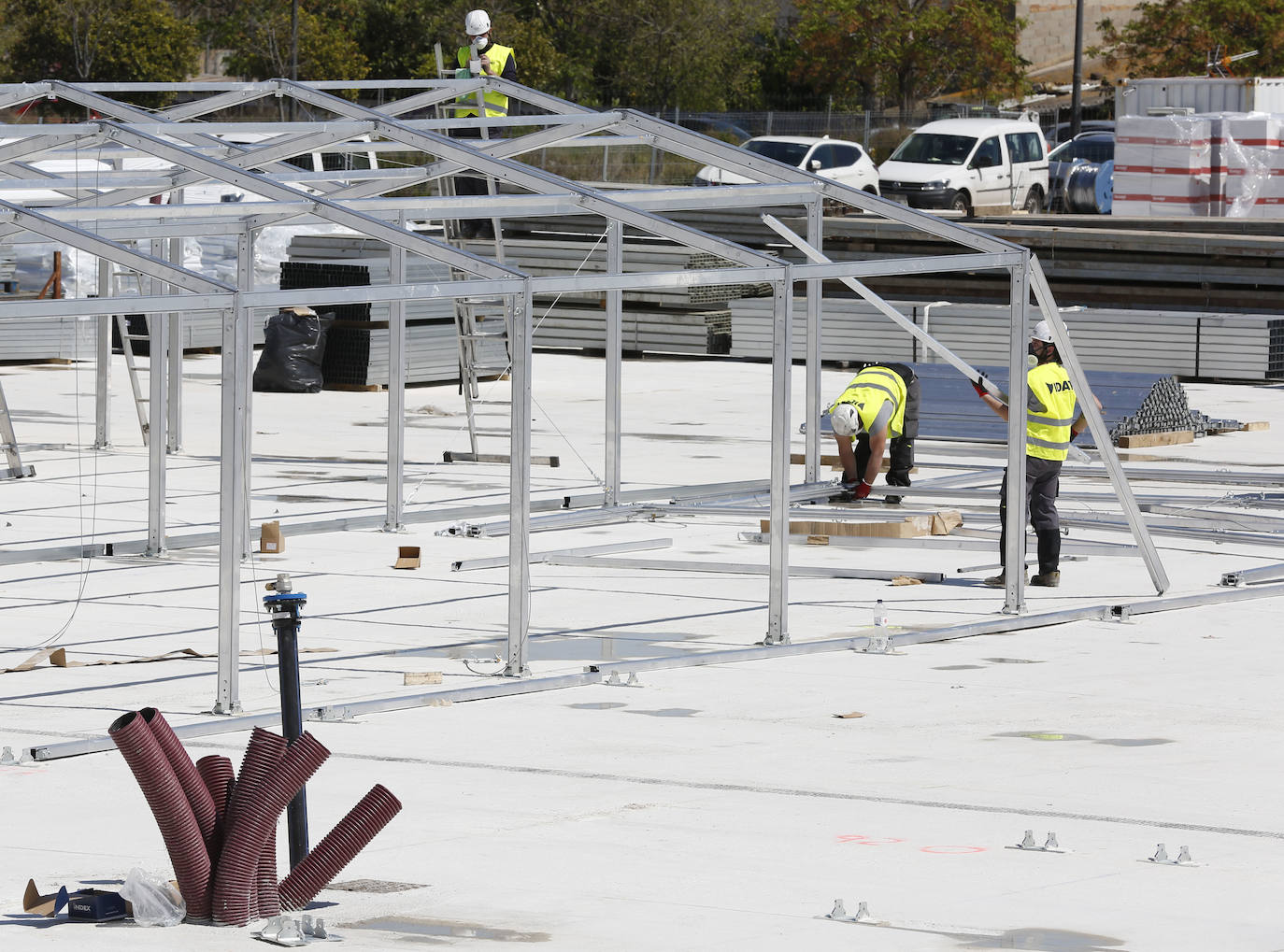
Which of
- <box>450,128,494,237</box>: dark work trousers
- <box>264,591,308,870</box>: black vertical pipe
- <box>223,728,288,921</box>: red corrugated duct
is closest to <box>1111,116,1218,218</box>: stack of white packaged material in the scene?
<box>450,128,494,237</box>: dark work trousers

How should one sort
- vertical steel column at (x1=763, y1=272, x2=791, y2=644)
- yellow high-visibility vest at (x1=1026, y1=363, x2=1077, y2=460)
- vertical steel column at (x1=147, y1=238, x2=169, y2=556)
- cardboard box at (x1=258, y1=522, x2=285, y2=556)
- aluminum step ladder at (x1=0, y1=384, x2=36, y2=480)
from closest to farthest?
1. vertical steel column at (x1=763, y1=272, x2=791, y2=644)
2. yellow high-visibility vest at (x1=1026, y1=363, x2=1077, y2=460)
3. vertical steel column at (x1=147, y1=238, x2=169, y2=556)
4. cardboard box at (x1=258, y1=522, x2=285, y2=556)
5. aluminum step ladder at (x1=0, y1=384, x2=36, y2=480)

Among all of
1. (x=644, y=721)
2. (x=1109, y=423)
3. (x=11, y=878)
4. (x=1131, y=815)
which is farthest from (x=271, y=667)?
(x=1109, y=423)

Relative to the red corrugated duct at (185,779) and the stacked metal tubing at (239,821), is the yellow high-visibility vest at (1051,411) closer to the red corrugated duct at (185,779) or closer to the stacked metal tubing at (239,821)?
the stacked metal tubing at (239,821)

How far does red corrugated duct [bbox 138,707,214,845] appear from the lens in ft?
22.6

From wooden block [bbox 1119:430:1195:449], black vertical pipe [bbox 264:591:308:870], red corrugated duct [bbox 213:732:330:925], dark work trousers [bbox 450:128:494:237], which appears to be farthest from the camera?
dark work trousers [bbox 450:128:494:237]

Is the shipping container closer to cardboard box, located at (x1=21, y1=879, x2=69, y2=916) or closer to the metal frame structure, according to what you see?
the metal frame structure

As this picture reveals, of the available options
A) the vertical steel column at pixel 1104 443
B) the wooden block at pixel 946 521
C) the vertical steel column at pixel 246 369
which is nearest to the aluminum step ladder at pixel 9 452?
the vertical steel column at pixel 246 369

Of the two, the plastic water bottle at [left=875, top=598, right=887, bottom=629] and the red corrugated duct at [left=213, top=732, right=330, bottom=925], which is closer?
the red corrugated duct at [left=213, top=732, right=330, bottom=925]

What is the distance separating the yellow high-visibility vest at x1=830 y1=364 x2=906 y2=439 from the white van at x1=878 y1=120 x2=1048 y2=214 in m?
21.4

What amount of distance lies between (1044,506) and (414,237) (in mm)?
4791

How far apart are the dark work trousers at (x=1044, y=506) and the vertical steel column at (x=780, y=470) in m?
2.35

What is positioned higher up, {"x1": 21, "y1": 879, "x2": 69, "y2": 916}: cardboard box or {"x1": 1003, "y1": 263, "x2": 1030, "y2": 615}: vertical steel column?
{"x1": 1003, "y1": 263, "x2": 1030, "y2": 615}: vertical steel column

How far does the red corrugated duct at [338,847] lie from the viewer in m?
6.89

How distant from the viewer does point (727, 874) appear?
291 inches
